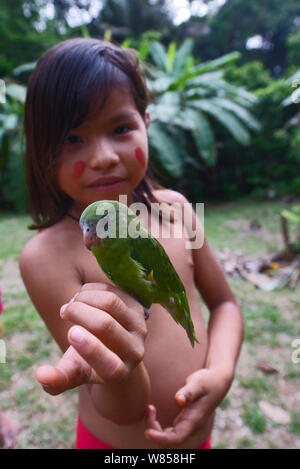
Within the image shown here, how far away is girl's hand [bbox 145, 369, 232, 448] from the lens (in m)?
0.66

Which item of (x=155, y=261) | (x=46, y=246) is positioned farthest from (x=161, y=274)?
(x=46, y=246)

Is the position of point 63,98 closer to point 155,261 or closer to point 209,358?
point 155,261

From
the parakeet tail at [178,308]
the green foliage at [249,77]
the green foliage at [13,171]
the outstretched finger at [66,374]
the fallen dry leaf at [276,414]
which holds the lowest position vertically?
the fallen dry leaf at [276,414]

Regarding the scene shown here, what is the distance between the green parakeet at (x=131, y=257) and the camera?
0.84 feet

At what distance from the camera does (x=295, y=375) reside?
188cm

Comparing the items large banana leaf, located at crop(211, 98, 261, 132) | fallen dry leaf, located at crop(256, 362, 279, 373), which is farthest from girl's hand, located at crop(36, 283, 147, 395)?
large banana leaf, located at crop(211, 98, 261, 132)

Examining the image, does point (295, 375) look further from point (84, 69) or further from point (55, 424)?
point (84, 69)

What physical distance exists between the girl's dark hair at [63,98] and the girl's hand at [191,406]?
416 millimetres

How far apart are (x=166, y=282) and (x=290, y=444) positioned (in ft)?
5.28

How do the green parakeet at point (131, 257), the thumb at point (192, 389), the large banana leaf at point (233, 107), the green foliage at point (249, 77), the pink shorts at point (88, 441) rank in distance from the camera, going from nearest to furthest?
the green parakeet at point (131, 257) < the thumb at point (192, 389) < the pink shorts at point (88, 441) < the large banana leaf at point (233, 107) < the green foliage at point (249, 77)

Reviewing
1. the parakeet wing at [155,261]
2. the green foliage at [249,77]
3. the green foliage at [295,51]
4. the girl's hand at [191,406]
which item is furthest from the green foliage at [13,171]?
the green foliage at [295,51]

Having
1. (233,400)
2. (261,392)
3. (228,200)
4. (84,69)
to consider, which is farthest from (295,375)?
(84,69)

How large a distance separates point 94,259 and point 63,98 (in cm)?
25

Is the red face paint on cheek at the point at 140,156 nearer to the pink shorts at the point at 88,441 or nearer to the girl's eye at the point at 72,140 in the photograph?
the girl's eye at the point at 72,140
